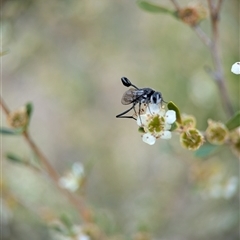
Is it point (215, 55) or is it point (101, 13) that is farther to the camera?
point (101, 13)

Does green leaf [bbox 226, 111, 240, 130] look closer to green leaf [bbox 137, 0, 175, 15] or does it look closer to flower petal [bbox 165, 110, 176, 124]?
flower petal [bbox 165, 110, 176, 124]

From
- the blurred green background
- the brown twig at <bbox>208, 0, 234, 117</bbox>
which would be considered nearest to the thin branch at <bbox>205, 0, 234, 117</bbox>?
the brown twig at <bbox>208, 0, 234, 117</bbox>

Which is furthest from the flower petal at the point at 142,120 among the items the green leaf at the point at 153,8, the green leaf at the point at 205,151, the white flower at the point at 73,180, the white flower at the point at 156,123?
the white flower at the point at 73,180

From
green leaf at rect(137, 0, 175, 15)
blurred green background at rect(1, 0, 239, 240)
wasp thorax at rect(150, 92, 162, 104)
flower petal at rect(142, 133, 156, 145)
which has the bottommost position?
flower petal at rect(142, 133, 156, 145)

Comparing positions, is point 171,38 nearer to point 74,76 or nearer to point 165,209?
point 74,76

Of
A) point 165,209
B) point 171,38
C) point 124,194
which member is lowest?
point 165,209

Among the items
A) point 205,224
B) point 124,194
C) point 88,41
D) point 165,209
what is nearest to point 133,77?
point 88,41

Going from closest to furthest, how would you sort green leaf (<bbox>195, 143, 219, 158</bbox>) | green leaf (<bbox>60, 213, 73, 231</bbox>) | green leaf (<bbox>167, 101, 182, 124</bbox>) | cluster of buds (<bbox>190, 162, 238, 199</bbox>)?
green leaf (<bbox>167, 101, 182, 124</bbox>) < green leaf (<bbox>195, 143, 219, 158</bbox>) < green leaf (<bbox>60, 213, 73, 231</bbox>) < cluster of buds (<bbox>190, 162, 238, 199</bbox>)
